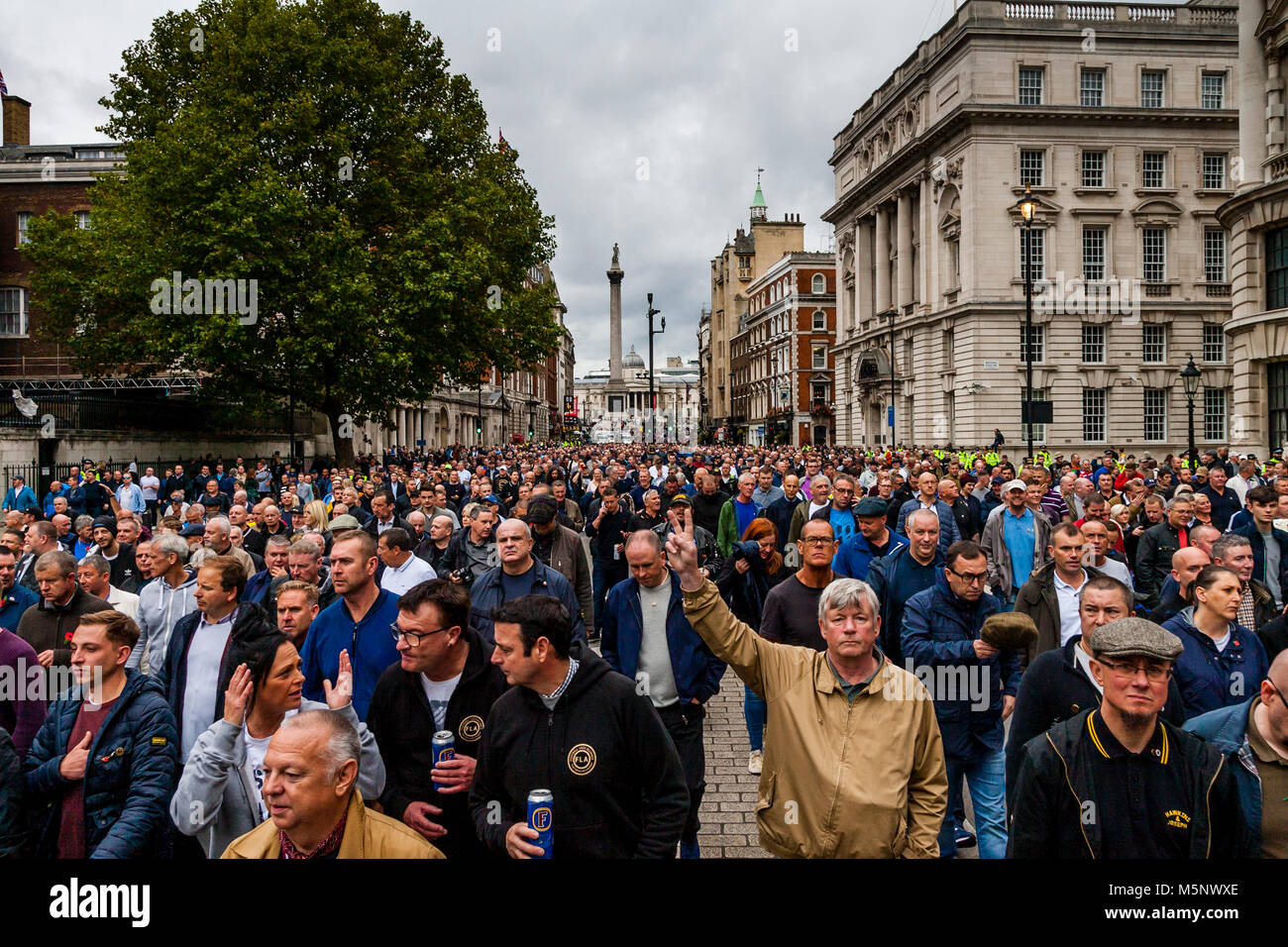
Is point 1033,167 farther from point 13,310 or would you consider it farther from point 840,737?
point 13,310

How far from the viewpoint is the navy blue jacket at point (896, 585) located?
6.21 m

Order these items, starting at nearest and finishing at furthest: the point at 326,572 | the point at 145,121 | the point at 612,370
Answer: the point at 326,572, the point at 145,121, the point at 612,370

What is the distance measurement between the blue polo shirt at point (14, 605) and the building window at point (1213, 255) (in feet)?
167

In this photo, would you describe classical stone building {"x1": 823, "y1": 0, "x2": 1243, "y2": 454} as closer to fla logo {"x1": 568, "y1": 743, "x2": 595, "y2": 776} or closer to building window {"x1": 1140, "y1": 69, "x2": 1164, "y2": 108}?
building window {"x1": 1140, "y1": 69, "x2": 1164, "y2": 108}

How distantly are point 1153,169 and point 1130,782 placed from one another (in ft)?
166

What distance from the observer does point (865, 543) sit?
7.46 metres

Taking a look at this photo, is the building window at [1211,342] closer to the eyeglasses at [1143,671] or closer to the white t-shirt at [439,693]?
the eyeglasses at [1143,671]

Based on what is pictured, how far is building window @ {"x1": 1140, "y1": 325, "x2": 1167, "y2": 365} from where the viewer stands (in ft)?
145

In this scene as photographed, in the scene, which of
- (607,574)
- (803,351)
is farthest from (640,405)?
(607,574)

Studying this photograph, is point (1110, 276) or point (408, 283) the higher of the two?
point (1110, 276)
